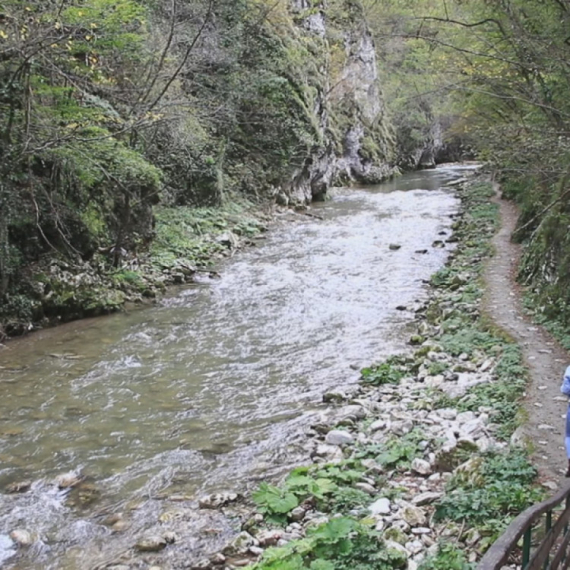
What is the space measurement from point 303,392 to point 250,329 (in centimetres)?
299

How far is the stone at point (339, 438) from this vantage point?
6230mm

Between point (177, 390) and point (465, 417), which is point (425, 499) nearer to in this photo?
point (465, 417)

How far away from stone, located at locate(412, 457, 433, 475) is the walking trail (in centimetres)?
94

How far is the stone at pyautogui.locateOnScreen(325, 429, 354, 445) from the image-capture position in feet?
20.4

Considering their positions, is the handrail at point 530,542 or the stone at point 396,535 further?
the stone at point 396,535

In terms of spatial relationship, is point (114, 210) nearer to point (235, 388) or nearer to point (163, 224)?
point (163, 224)

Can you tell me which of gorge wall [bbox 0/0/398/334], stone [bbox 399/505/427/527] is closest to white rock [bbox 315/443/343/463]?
stone [bbox 399/505/427/527]

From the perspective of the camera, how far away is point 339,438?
6.25 metres

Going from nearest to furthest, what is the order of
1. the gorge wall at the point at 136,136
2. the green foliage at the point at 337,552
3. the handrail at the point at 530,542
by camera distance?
1. the handrail at the point at 530,542
2. the green foliage at the point at 337,552
3. the gorge wall at the point at 136,136

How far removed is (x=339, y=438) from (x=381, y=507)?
159cm

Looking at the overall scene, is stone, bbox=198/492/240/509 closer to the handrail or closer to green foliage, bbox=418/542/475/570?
green foliage, bbox=418/542/475/570

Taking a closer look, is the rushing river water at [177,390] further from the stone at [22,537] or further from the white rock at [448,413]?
the white rock at [448,413]

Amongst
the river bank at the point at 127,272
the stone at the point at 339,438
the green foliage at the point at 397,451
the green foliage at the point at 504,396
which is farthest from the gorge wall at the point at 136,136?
the green foliage at the point at 504,396

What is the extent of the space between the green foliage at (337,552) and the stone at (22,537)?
6.86 feet
